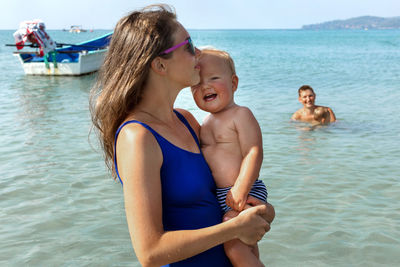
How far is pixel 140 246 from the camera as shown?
1.62m

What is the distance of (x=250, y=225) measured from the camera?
1803 mm

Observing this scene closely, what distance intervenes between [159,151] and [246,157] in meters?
0.59

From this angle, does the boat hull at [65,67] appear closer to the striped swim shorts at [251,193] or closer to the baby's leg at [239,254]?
the striped swim shorts at [251,193]

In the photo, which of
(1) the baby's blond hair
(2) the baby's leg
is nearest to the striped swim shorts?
(2) the baby's leg

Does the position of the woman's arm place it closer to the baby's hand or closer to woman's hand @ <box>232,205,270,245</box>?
woman's hand @ <box>232,205,270,245</box>

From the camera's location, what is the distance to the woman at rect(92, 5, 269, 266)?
5.31 ft

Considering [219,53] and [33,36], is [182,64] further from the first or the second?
[33,36]

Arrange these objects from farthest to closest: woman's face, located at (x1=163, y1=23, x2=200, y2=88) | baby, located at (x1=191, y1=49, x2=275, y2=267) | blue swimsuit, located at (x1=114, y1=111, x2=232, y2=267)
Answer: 1. baby, located at (x1=191, y1=49, x2=275, y2=267)
2. woman's face, located at (x1=163, y1=23, x2=200, y2=88)
3. blue swimsuit, located at (x1=114, y1=111, x2=232, y2=267)

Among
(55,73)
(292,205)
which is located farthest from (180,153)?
(55,73)

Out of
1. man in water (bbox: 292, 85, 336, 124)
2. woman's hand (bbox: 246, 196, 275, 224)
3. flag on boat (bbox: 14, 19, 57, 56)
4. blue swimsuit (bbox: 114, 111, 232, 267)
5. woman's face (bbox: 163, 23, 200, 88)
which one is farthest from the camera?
flag on boat (bbox: 14, 19, 57, 56)

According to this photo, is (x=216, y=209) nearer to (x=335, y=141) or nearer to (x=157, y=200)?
(x=157, y=200)

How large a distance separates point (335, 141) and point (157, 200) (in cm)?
719

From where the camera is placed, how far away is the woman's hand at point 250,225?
1776mm

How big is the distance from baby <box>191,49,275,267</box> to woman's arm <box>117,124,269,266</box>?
1.19 feet
